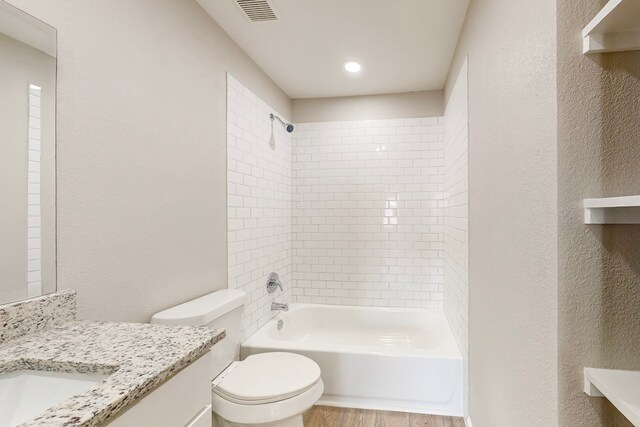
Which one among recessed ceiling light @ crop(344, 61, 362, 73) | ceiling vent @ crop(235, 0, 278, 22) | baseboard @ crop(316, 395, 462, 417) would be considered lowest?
baseboard @ crop(316, 395, 462, 417)

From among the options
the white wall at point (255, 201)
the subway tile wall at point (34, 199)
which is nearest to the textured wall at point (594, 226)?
the subway tile wall at point (34, 199)

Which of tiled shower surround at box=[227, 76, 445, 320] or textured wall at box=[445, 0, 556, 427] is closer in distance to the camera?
textured wall at box=[445, 0, 556, 427]

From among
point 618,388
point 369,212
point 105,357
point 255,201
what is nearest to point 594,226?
point 618,388

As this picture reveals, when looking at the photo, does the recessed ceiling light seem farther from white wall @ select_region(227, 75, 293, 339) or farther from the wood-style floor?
the wood-style floor

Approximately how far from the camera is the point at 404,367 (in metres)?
2.30

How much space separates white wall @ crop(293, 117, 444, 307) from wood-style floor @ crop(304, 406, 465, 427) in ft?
3.90

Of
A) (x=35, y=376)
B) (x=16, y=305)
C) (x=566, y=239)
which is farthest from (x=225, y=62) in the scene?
(x=566, y=239)

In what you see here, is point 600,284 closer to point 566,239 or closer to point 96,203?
point 566,239

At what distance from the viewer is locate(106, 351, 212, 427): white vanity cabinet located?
744 millimetres

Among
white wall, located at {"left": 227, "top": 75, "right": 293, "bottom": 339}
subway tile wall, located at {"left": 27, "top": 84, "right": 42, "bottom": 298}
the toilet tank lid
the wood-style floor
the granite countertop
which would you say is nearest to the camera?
the granite countertop

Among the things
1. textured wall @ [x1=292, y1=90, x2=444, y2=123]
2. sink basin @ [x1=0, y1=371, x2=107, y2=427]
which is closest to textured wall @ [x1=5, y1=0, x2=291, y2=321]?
sink basin @ [x1=0, y1=371, x2=107, y2=427]

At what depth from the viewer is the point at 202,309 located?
5.44 ft

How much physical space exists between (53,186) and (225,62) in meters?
1.46

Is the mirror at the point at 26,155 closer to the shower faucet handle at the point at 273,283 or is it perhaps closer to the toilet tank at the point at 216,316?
the toilet tank at the point at 216,316
